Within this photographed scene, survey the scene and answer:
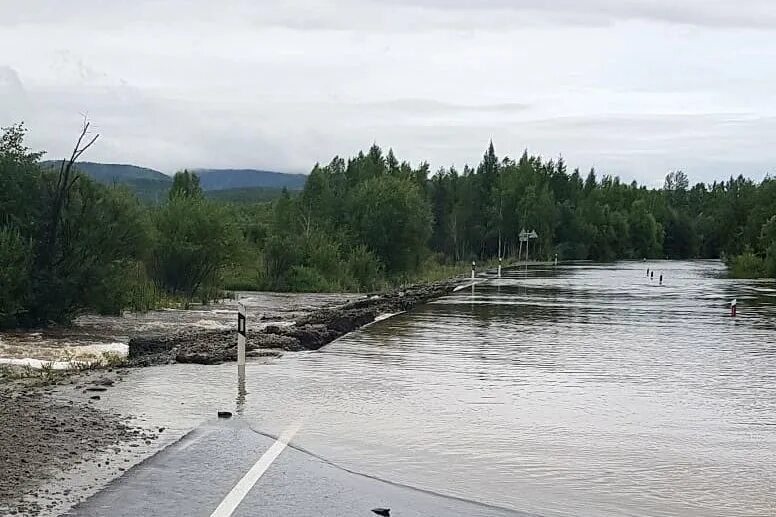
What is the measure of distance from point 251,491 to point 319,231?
49.4 meters

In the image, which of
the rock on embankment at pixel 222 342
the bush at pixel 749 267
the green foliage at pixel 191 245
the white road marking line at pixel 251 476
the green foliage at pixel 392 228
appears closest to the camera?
the white road marking line at pixel 251 476

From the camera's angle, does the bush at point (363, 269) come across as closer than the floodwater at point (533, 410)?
No

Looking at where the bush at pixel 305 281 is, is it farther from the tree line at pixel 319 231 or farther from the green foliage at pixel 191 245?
the green foliage at pixel 191 245

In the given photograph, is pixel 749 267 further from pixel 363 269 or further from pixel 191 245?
pixel 191 245

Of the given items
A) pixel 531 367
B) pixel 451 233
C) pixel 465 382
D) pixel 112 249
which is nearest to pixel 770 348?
pixel 531 367

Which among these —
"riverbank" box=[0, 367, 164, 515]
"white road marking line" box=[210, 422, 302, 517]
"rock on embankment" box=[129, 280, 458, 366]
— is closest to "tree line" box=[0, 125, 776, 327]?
"rock on embankment" box=[129, 280, 458, 366]

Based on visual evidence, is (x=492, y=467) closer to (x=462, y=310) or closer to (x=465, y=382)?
(x=465, y=382)

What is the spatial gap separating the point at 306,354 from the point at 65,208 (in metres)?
9.65

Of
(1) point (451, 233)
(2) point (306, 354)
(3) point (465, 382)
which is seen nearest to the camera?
(3) point (465, 382)

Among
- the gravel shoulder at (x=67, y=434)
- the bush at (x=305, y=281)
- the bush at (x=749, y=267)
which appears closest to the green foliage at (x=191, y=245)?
the bush at (x=305, y=281)

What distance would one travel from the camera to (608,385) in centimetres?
1389

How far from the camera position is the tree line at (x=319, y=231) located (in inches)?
922

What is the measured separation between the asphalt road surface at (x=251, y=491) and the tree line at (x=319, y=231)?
14.5m

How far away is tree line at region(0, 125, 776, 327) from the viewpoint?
2342cm
